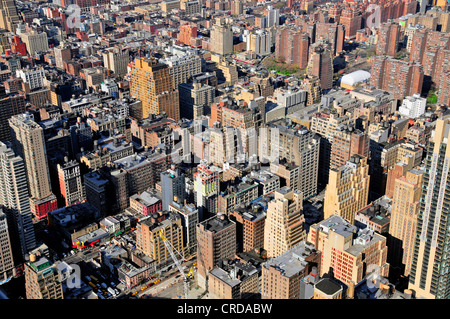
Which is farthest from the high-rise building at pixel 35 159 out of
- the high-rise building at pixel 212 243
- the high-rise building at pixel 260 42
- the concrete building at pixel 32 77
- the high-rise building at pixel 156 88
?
the high-rise building at pixel 260 42

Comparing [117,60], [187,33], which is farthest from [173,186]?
[187,33]

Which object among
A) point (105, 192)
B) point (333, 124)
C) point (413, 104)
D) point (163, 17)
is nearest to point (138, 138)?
point (105, 192)

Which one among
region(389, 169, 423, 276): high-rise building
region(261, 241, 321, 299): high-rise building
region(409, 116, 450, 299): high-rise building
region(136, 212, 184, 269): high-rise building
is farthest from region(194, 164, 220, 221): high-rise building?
region(409, 116, 450, 299): high-rise building

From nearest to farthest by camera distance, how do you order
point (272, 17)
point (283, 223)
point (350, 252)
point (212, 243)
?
point (350, 252), point (212, 243), point (283, 223), point (272, 17)

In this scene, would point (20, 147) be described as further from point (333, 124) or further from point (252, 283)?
point (333, 124)

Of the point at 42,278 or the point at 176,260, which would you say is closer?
the point at 42,278

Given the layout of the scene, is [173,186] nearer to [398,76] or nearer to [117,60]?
[398,76]

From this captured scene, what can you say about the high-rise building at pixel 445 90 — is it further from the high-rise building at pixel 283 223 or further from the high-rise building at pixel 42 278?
the high-rise building at pixel 42 278
